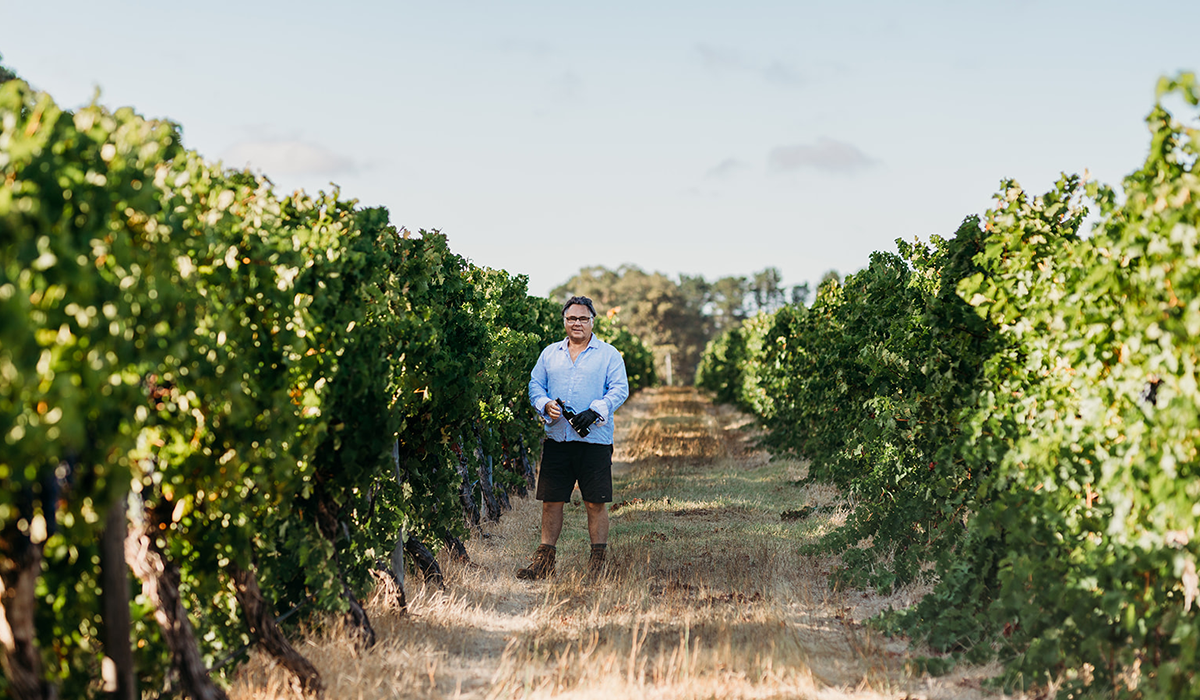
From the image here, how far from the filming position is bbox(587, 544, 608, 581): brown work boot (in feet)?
21.5

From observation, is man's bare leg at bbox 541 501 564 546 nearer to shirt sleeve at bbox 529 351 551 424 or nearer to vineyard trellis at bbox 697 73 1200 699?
shirt sleeve at bbox 529 351 551 424

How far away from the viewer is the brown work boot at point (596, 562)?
6.56 metres

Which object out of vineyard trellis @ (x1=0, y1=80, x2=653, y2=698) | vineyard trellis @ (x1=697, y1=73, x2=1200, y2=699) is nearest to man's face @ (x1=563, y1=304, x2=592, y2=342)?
vineyard trellis @ (x1=0, y1=80, x2=653, y2=698)

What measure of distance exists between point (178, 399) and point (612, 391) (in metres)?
3.68

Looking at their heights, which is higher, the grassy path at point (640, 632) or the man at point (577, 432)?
the man at point (577, 432)

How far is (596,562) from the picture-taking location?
6.72 metres

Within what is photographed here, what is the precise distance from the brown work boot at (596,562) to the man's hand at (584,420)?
0.89 metres

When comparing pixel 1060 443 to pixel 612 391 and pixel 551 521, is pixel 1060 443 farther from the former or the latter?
pixel 551 521

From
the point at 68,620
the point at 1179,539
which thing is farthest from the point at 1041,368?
the point at 68,620

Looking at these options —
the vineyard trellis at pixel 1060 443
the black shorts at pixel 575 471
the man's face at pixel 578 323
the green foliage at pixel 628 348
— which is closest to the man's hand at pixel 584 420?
the black shorts at pixel 575 471

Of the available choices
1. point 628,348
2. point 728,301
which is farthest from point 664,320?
point 628,348

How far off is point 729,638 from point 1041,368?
6.76 ft

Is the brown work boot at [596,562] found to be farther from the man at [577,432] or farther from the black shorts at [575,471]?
the black shorts at [575,471]

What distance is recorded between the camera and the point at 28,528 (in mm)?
2721
